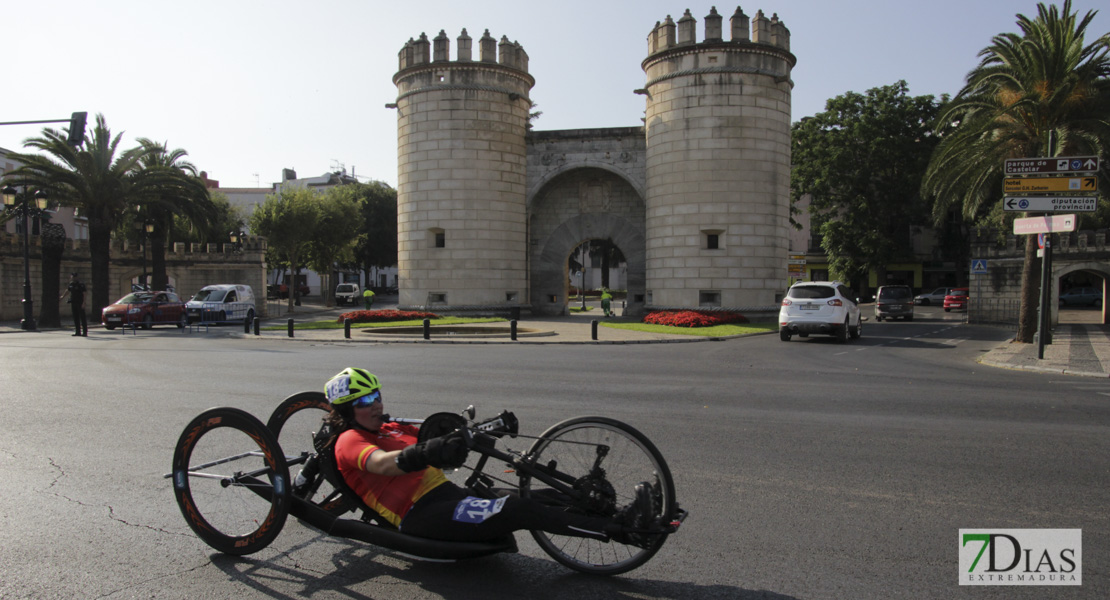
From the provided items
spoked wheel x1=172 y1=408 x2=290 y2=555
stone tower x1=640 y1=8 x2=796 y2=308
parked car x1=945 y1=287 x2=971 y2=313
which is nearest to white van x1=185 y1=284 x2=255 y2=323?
stone tower x1=640 y1=8 x2=796 y2=308

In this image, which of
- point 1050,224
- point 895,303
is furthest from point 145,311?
point 895,303

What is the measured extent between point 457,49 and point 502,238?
325 inches

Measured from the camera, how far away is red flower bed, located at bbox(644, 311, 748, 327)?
→ 24.6 m

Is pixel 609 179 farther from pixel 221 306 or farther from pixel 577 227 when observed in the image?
pixel 221 306

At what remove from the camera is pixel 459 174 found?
1185 inches

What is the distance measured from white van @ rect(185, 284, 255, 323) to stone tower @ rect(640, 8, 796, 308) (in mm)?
16802

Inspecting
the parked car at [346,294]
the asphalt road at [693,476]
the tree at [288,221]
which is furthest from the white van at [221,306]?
the parked car at [346,294]

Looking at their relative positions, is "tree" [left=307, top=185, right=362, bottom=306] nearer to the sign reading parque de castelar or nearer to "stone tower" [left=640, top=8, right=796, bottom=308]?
"stone tower" [left=640, top=8, right=796, bottom=308]

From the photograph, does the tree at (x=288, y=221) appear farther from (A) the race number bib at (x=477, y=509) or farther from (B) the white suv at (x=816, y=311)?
(A) the race number bib at (x=477, y=509)

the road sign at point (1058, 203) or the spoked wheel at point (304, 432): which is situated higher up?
the road sign at point (1058, 203)

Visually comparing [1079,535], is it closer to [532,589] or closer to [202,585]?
[532,589]

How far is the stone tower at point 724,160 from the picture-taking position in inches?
1080

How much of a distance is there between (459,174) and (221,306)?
35.7 ft

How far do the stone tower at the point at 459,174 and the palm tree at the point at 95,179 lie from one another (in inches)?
437
